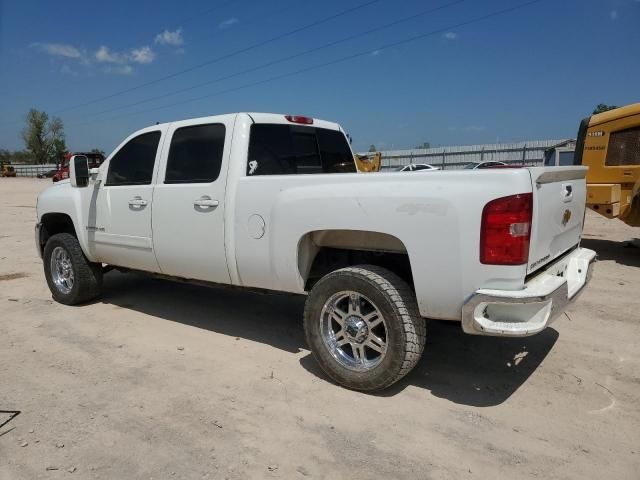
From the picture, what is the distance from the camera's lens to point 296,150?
185 inches

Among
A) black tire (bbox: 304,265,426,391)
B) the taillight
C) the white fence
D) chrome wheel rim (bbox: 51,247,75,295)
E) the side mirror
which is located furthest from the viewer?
the white fence

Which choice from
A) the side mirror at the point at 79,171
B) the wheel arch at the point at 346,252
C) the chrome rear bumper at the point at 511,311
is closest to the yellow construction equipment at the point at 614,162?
the wheel arch at the point at 346,252

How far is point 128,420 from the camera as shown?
3.18 meters

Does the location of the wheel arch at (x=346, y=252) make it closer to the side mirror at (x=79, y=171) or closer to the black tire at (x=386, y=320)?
the black tire at (x=386, y=320)

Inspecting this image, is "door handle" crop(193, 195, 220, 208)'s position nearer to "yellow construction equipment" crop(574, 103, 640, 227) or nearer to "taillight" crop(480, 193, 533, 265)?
"taillight" crop(480, 193, 533, 265)

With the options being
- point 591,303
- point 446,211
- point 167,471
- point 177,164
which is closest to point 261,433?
point 167,471

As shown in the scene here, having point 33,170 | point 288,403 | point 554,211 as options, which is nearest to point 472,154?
point 554,211

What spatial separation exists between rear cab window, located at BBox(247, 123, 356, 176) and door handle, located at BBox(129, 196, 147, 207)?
128 centimetres

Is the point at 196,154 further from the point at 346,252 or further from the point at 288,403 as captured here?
the point at 288,403

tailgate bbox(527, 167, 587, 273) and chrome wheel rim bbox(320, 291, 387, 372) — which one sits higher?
tailgate bbox(527, 167, 587, 273)

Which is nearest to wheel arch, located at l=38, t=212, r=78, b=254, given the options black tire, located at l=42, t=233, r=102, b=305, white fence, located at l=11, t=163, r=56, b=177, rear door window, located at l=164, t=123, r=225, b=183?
black tire, located at l=42, t=233, r=102, b=305

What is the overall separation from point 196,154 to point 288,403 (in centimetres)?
231

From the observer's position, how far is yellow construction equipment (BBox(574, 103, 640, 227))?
26.6 feet

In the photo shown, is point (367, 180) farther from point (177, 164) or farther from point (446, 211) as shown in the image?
point (177, 164)
